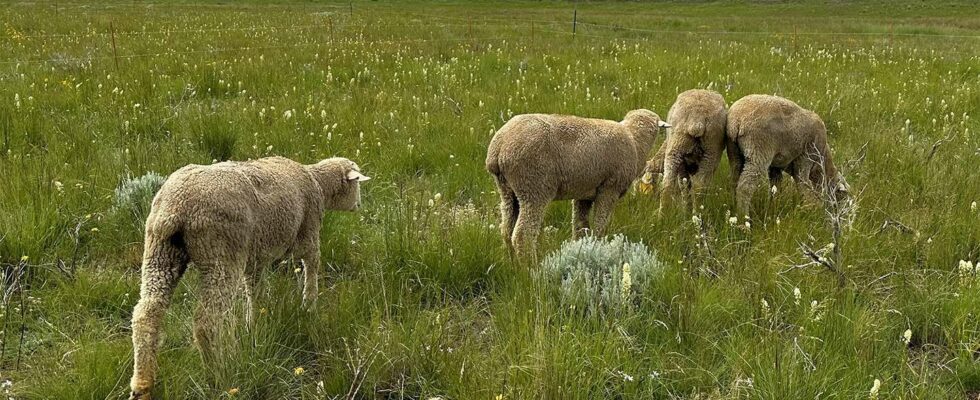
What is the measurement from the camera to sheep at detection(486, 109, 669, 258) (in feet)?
15.1

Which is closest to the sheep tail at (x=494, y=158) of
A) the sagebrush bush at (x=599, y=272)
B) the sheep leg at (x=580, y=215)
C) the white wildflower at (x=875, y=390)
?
the sagebrush bush at (x=599, y=272)

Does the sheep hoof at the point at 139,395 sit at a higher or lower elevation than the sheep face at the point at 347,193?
lower

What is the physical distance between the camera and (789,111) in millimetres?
5859

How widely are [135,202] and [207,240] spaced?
8.46 feet

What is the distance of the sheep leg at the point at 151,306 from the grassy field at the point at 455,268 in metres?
0.19

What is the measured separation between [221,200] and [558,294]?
2.06m

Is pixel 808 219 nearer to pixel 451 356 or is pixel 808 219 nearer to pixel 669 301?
pixel 669 301

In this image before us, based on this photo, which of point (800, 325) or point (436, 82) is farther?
point (436, 82)

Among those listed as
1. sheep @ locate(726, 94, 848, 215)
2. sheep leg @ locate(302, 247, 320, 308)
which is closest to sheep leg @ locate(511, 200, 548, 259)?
sheep leg @ locate(302, 247, 320, 308)

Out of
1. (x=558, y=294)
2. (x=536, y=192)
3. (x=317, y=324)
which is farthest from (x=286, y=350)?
(x=536, y=192)

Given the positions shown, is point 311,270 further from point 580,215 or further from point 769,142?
point 769,142

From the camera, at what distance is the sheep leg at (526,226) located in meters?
4.68

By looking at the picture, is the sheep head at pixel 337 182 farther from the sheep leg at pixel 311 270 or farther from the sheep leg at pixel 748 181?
the sheep leg at pixel 748 181

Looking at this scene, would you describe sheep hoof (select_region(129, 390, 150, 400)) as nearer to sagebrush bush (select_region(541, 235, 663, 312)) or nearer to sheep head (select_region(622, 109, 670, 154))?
sagebrush bush (select_region(541, 235, 663, 312))
